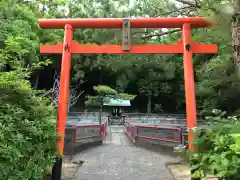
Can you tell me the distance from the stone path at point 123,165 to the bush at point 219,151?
2709 mm

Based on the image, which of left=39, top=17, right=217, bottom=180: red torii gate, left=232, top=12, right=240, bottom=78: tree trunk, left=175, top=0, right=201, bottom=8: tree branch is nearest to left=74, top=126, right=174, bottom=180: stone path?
left=39, top=17, right=217, bottom=180: red torii gate

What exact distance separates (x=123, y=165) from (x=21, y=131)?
4.13m

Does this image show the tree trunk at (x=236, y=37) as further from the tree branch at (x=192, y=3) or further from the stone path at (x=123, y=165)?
the stone path at (x=123, y=165)

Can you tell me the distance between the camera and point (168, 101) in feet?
Result: 98.3

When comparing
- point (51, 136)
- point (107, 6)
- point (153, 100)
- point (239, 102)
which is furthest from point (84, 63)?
point (51, 136)

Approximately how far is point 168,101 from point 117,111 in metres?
7.91

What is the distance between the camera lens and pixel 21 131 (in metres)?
2.89

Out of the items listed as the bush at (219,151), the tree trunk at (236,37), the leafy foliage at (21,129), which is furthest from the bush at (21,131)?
the tree trunk at (236,37)

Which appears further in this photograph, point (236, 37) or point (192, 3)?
point (192, 3)

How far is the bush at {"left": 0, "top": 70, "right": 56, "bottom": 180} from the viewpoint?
8.06ft

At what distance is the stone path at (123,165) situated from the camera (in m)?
5.32

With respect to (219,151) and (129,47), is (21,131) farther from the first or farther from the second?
(129,47)

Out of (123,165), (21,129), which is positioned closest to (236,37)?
(21,129)

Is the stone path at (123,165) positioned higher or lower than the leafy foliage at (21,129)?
lower
